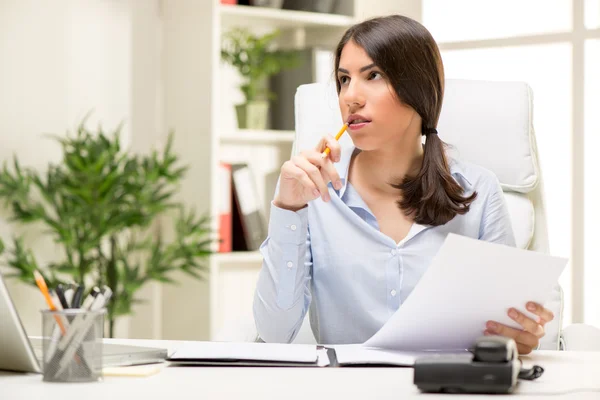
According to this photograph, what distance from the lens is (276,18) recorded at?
10.6 feet

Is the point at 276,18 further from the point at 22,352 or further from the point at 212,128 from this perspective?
the point at 22,352

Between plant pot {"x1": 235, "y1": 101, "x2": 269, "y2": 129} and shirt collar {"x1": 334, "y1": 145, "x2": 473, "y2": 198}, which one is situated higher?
plant pot {"x1": 235, "y1": 101, "x2": 269, "y2": 129}

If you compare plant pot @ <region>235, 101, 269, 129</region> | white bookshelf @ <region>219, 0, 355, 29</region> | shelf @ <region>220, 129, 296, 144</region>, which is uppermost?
white bookshelf @ <region>219, 0, 355, 29</region>

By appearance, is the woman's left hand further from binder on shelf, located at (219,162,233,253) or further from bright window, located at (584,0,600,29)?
bright window, located at (584,0,600,29)

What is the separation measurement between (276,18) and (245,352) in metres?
2.33

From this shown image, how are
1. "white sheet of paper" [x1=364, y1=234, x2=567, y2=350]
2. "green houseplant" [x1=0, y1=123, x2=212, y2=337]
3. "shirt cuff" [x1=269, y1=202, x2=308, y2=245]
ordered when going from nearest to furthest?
"white sheet of paper" [x1=364, y1=234, x2=567, y2=350] → "shirt cuff" [x1=269, y1=202, x2=308, y2=245] → "green houseplant" [x1=0, y1=123, x2=212, y2=337]

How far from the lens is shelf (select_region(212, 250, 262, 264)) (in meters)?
3.11

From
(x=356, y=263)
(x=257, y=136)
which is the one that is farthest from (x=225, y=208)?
(x=356, y=263)

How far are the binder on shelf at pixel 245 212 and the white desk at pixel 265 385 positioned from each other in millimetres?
2112

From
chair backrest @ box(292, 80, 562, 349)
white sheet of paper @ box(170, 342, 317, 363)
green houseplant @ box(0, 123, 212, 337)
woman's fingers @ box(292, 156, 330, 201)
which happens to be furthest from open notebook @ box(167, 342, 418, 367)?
green houseplant @ box(0, 123, 212, 337)

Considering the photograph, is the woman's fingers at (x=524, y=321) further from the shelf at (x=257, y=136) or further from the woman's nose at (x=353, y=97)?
the shelf at (x=257, y=136)

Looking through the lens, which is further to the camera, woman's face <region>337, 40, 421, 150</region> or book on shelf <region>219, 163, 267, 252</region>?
book on shelf <region>219, 163, 267, 252</region>

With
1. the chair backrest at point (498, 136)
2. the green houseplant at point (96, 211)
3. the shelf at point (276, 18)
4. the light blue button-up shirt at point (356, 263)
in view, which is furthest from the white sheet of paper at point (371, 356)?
the shelf at point (276, 18)

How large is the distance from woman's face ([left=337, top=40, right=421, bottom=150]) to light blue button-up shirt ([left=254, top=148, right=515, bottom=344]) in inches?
5.9
